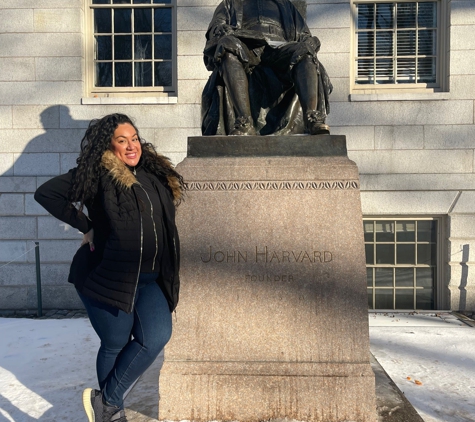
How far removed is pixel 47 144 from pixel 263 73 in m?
4.87

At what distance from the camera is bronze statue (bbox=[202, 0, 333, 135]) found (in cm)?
379

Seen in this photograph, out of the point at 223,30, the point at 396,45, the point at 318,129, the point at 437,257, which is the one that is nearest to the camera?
the point at 318,129

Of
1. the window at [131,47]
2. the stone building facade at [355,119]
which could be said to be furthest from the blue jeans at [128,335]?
the window at [131,47]

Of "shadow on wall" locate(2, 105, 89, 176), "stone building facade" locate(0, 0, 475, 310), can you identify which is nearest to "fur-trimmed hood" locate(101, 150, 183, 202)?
"stone building facade" locate(0, 0, 475, 310)

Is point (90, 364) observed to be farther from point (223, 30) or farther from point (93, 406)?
point (223, 30)

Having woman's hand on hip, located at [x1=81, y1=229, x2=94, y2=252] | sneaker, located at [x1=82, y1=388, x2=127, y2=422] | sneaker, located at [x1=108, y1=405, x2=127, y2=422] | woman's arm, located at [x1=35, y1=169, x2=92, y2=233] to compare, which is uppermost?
woman's arm, located at [x1=35, y1=169, x2=92, y2=233]

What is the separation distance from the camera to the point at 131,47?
828 cm

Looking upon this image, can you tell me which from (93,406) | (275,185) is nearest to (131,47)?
(275,185)

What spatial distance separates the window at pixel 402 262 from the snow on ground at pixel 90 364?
99cm

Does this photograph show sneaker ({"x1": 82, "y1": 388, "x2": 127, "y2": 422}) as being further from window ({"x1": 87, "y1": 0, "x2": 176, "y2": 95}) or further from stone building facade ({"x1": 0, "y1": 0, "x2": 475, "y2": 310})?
window ({"x1": 87, "y1": 0, "x2": 176, "y2": 95})

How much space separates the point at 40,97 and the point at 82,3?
166cm

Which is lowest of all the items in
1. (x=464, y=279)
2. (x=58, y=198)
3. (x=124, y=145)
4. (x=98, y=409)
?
(x=464, y=279)

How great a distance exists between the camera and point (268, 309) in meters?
3.25

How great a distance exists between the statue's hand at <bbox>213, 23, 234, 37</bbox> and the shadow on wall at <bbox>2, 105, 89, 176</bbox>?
4495 mm
